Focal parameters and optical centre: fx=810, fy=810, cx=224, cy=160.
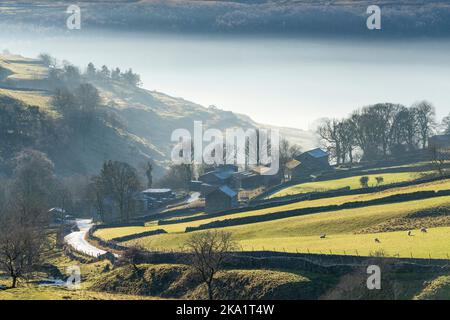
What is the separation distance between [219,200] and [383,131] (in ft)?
146

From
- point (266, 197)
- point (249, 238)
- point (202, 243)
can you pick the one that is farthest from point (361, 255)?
point (266, 197)

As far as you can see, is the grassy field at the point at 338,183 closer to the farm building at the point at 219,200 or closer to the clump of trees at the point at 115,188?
the farm building at the point at 219,200

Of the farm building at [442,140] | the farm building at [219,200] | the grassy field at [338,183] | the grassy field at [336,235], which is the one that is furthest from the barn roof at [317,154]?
the grassy field at [336,235]

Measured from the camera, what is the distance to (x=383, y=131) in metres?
150

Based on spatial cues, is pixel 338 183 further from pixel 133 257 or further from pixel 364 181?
Result: pixel 133 257

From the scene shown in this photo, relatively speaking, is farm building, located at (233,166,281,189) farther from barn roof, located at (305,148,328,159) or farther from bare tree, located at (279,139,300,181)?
barn roof, located at (305,148,328,159)

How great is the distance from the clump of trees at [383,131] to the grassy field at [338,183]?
25840 mm

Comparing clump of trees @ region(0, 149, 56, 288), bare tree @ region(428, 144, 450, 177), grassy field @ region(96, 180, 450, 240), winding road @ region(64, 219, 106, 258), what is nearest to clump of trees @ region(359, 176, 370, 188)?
bare tree @ region(428, 144, 450, 177)

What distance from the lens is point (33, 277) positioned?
79.5m

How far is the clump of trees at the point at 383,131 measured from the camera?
150250 millimetres

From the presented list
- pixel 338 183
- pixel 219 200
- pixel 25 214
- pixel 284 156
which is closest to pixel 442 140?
pixel 284 156

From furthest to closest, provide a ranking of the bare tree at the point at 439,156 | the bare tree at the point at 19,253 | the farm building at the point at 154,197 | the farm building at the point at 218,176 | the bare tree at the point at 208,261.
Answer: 1. the farm building at the point at 218,176
2. the farm building at the point at 154,197
3. the bare tree at the point at 439,156
4. the bare tree at the point at 19,253
5. the bare tree at the point at 208,261

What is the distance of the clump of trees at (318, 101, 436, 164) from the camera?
150 metres
